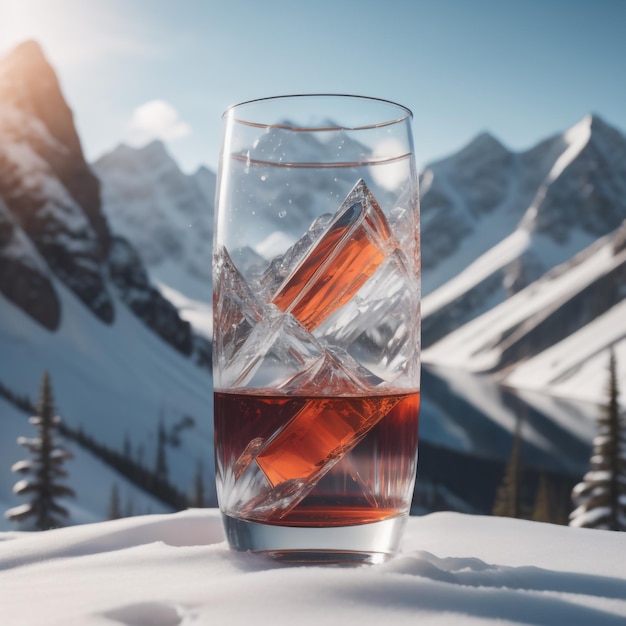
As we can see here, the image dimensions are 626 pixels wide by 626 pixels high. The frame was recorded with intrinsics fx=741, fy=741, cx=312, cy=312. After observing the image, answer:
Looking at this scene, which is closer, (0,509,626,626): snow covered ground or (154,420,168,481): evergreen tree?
(0,509,626,626): snow covered ground

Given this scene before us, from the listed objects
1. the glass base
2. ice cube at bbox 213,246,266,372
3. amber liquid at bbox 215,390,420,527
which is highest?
ice cube at bbox 213,246,266,372

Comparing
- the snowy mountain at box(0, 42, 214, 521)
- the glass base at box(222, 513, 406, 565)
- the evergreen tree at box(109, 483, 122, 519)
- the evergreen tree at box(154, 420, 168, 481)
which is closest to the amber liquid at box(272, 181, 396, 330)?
the glass base at box(222, 513, 406, 565)

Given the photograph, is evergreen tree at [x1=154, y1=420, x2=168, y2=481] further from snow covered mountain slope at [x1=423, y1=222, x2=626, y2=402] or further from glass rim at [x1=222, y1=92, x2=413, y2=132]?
glass rim at [x1=222, y1=92, x2=413, y2=132]

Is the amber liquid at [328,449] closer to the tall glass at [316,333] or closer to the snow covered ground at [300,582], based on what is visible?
the tall glass at [316,333]

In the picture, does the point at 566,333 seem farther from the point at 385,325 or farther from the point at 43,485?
the point at 385,325

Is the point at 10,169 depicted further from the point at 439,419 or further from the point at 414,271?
the point at 414,271

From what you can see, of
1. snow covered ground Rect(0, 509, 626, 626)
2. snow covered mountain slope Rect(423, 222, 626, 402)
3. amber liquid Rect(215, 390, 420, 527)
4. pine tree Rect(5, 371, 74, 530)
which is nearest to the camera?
snow covered ground Rect(0, 509, 626, 626)
